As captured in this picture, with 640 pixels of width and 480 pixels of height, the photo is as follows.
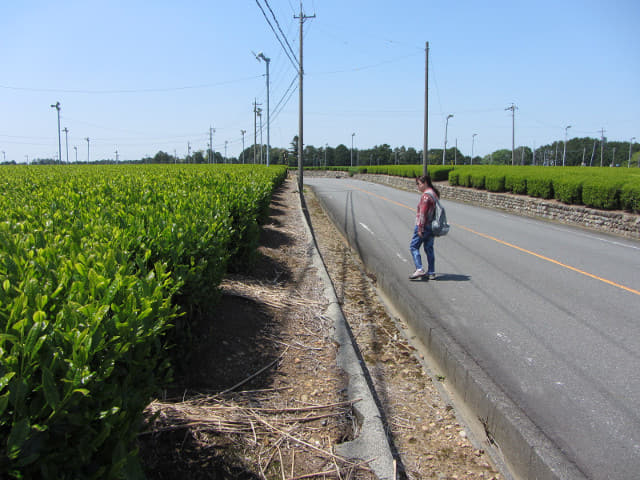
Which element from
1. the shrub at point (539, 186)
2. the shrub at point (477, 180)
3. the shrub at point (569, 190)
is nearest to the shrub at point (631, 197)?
the shrub at point (569, 190)

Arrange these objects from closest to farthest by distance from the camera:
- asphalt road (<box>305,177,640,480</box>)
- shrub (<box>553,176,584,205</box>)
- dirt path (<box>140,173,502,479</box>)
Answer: dirt path (<box>140,173,502,479</box>), asphalt road (<box>305,177,640,480</box>), shrub (<box>553,176,584,205</box>)

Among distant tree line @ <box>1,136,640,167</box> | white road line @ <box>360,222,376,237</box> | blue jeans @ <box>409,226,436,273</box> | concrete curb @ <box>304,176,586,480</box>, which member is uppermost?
distant tree line @ <box>1,136,640,167</box>

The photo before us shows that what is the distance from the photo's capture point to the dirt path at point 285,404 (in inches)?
109

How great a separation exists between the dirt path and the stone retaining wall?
11.9 meters

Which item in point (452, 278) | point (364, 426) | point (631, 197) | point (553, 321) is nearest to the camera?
point (364, 426)

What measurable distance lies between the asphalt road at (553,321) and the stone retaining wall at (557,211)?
1806mm

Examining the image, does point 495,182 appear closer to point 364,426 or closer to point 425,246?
point 425,246

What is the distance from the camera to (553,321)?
6.07 metres

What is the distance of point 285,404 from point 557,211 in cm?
1781

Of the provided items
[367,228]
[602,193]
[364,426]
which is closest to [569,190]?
[602,193]

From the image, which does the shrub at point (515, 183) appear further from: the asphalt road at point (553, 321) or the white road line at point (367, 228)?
the white road line at point (367, 228)

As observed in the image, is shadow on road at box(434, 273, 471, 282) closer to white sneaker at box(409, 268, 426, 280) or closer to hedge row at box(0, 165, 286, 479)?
white sneaker at box(409, 268, 426, 280)

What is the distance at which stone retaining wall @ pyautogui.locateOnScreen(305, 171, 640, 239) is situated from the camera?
1458cm

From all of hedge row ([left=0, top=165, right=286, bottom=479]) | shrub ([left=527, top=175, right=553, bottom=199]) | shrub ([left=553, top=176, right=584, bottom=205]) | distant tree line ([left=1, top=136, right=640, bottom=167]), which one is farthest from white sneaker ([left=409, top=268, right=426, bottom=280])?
distant tree line ([left=1, top=136, right=640, bottom=167])
